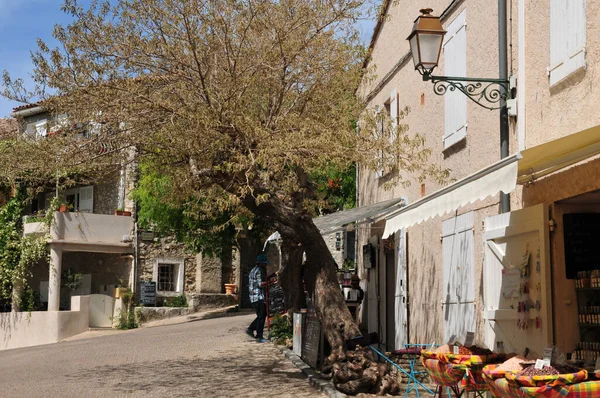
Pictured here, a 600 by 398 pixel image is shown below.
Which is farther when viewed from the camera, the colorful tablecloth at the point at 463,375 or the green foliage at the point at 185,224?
the green foliage at the point at 185,224

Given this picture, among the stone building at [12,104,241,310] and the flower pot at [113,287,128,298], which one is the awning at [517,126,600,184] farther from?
the flower pot at [113,287,128,298]

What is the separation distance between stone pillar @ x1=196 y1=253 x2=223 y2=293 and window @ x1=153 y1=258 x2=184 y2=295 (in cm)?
74

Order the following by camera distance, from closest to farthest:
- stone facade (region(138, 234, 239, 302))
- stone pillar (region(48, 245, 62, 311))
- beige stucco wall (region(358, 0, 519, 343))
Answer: beige stucco wall (region(358, 0, 519, 343)) < stone pillar (region(48, 245, 62, 311)) < stone facade (region(138, 234, 239, 302))

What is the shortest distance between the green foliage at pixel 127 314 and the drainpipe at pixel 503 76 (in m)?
18.6

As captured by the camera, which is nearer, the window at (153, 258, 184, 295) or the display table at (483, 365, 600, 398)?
the display table at (483, 365, 600, 398)

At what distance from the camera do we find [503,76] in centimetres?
930

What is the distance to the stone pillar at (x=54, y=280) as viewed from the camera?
26.7 meters

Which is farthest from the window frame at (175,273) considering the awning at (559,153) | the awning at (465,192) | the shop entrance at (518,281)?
the awning at (559,153)

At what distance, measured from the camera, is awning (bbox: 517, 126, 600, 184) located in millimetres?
6223

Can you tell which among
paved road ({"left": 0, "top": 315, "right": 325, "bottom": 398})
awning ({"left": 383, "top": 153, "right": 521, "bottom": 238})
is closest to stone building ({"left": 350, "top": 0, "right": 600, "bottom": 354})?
awning ({"left": 383, "top": 153, "right": 521, "bottom": 238})

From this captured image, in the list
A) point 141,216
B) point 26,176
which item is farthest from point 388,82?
point 141,216

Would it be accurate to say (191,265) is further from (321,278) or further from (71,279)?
(321,278)

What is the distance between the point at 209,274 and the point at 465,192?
2449cm

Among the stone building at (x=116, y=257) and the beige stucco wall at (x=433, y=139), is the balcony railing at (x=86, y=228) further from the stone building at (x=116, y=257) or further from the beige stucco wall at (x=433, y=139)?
the beige stucco wall at (x=433, y=139)
